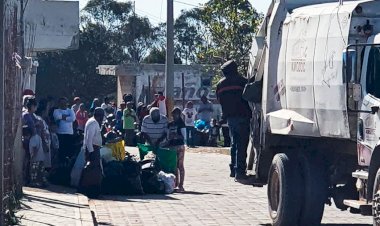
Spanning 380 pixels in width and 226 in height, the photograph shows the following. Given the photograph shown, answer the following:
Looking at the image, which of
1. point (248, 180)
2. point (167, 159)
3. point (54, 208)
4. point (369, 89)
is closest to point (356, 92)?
point (369, 89)

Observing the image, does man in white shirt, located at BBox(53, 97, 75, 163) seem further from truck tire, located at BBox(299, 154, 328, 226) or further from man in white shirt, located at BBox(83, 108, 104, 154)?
truck tire, located at BBox(299, 154, 328, 226)

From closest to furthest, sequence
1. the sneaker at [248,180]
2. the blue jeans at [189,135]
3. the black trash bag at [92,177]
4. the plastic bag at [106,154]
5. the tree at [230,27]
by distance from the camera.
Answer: the sneaker at [248,180]
the black trash bag at [92,177]
the plastic bag at [106,154]
the blue jeans at [189,135]
the tree at [230,27]

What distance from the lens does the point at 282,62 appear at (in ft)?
48.7

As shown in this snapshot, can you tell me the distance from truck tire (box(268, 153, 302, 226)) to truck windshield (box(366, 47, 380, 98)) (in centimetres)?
251

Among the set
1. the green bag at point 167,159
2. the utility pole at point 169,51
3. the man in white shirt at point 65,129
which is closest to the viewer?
the green bag at point 167,159

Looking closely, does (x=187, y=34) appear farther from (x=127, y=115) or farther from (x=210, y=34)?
(x=127, y=115)

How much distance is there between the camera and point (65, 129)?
77.4 feet

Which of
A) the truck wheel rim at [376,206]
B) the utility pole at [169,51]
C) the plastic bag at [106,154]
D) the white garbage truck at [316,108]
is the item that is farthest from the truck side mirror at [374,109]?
the utility pole at [169,51]

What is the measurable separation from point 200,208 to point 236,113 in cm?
236

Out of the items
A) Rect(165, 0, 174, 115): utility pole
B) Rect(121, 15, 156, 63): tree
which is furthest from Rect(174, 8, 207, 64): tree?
Rect(165, 0, 174, 115): utility pole

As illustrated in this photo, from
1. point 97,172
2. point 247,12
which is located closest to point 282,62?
point 97,172

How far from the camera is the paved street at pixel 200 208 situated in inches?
637

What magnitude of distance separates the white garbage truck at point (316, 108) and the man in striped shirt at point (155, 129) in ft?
19.3

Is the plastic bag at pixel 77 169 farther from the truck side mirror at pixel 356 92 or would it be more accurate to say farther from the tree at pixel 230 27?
the tree at pixel 230 27
